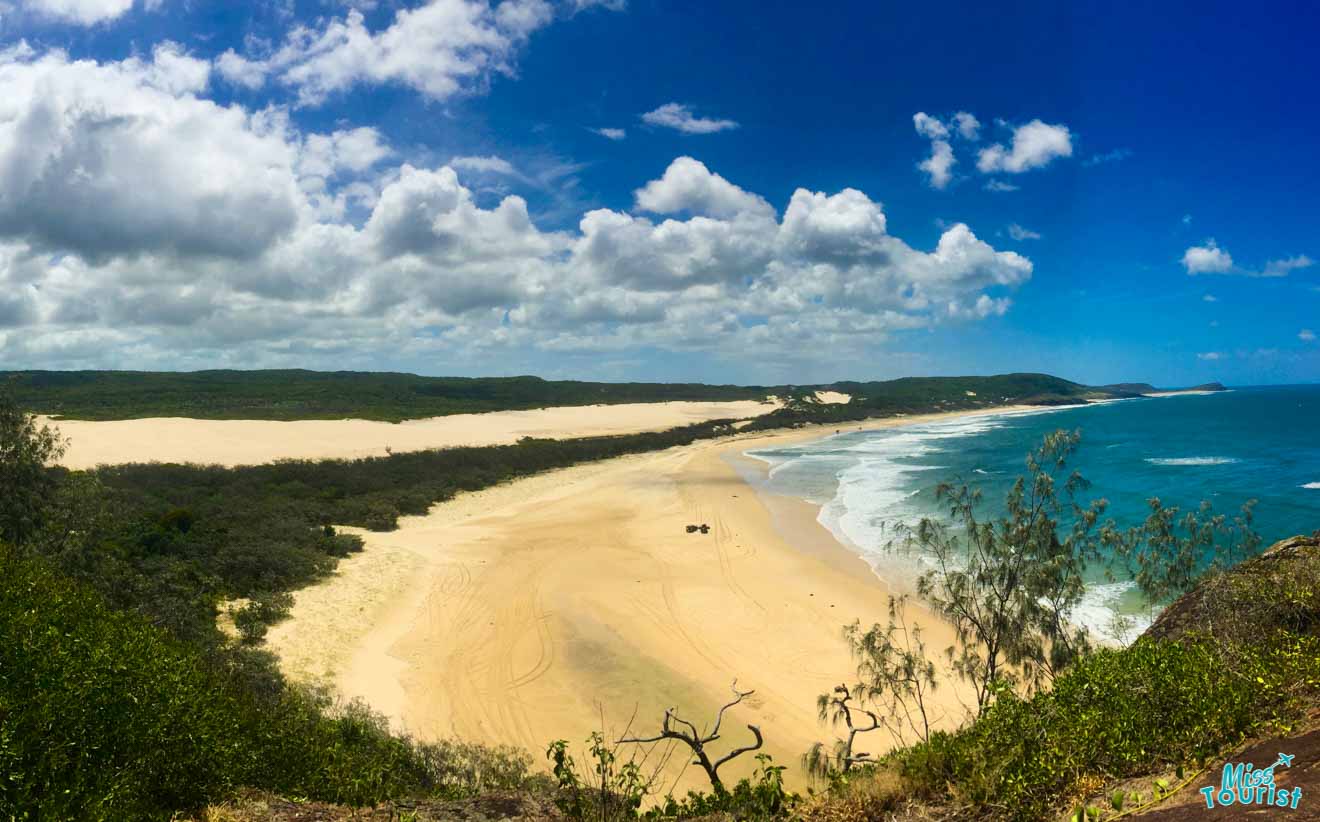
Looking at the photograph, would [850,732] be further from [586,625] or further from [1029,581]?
[586,625]

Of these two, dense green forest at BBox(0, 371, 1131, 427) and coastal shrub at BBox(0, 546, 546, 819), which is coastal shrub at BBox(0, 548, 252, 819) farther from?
dense green forest at BBox(0, 371, 1131, 427)

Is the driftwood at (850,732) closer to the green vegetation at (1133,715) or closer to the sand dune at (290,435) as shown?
the green vegetation at (1133,715)

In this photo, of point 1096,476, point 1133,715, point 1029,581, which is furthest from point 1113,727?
point 1096,476

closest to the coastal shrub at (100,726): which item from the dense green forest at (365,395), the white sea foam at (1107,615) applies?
the white sea foam at (1107,615)

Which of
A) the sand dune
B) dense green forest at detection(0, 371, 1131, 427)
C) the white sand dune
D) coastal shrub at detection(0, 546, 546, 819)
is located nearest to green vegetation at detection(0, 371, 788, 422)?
dense green forest at detection(0, 371, 1131, 427)

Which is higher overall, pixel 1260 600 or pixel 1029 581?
pixel 1260 600
